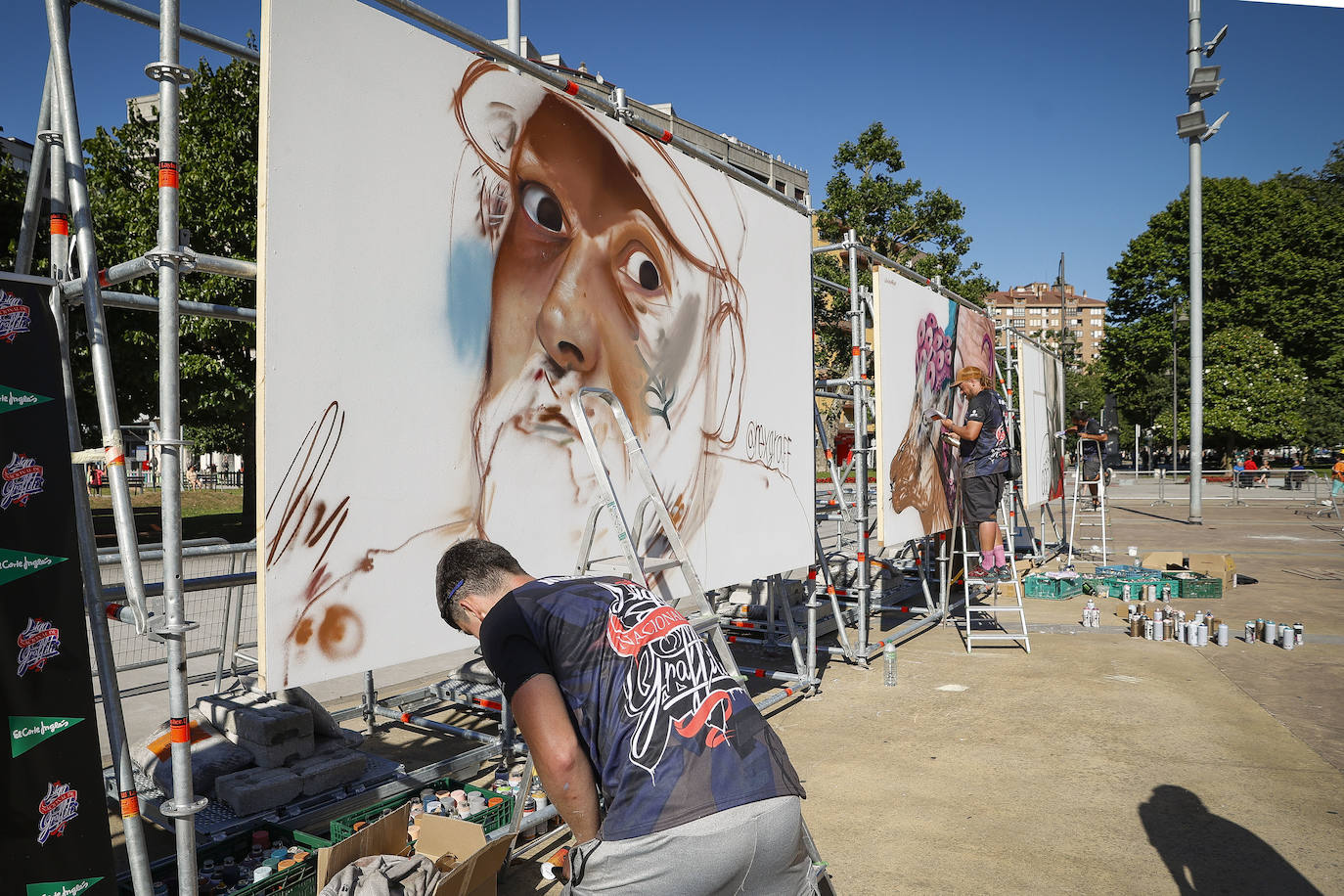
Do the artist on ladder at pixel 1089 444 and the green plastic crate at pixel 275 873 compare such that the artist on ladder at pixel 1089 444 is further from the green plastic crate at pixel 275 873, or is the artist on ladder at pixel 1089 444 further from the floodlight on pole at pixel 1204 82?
the green plastic crate at pixel 275 873

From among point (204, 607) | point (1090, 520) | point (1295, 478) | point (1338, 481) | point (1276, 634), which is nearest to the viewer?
point (1276, 634)

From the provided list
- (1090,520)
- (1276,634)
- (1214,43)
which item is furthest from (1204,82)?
(1276,634)

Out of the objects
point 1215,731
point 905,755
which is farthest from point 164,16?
point 1215,731

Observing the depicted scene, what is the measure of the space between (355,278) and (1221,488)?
3680 centimetres

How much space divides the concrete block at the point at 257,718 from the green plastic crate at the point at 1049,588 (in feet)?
29.8

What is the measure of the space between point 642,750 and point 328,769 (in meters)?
2.91

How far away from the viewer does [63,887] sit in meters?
2.53

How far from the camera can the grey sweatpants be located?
183cm

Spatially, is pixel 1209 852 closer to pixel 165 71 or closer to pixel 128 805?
pixel 128 805

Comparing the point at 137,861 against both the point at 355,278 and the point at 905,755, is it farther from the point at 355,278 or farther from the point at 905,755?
the point at 905,755

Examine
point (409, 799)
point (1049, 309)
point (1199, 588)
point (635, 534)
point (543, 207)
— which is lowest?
point (1199, 588)

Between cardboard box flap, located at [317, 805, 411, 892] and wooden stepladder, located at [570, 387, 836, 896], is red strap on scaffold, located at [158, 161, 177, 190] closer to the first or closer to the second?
wooden stepladder, located at [570, 387, 836, 896]

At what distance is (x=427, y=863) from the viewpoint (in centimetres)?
301

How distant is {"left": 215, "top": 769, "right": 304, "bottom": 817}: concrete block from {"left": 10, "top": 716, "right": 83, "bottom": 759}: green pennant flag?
138 cm
